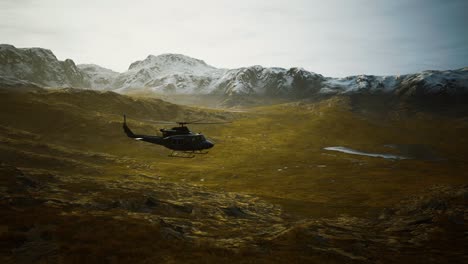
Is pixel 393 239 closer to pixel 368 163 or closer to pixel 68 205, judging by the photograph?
pixel 68 205

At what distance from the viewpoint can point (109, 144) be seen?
126562mm

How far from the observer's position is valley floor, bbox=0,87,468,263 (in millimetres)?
35906

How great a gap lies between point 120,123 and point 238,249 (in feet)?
420

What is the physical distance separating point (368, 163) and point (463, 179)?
28.6 m

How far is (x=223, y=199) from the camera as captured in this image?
66.2 meters

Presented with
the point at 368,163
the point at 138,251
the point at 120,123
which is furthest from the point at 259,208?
the point at 120,123

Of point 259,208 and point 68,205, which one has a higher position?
point 68,205

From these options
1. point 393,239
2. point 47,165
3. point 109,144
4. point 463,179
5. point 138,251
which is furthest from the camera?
point 109,144

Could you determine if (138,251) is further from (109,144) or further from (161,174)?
(109,144)

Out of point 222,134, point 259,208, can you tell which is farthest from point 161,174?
point 222,134

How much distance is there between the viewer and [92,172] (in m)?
83.3

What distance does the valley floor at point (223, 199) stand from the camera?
3591cm

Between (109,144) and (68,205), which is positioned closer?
(68,205)

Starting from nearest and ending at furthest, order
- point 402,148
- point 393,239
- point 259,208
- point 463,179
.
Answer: point 393,239 < point 259,208 < point 463,179 < point 402,148
